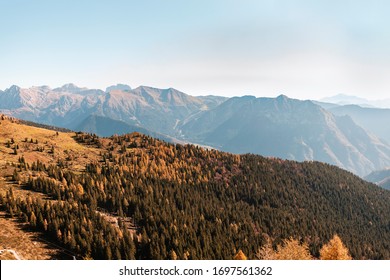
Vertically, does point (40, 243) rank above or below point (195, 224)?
above

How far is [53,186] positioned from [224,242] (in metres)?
88.2

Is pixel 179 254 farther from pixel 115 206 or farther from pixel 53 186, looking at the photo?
pixel 53 186

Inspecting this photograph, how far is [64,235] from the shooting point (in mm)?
107562

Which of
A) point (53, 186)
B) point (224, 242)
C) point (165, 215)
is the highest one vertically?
point (53, 186)

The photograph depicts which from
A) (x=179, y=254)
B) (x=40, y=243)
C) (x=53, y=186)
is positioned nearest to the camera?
(x=40, y=243)

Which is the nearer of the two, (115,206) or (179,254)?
(179,254)

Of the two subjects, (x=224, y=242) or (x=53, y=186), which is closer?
(x=53, y=186)

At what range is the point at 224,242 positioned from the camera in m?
166
